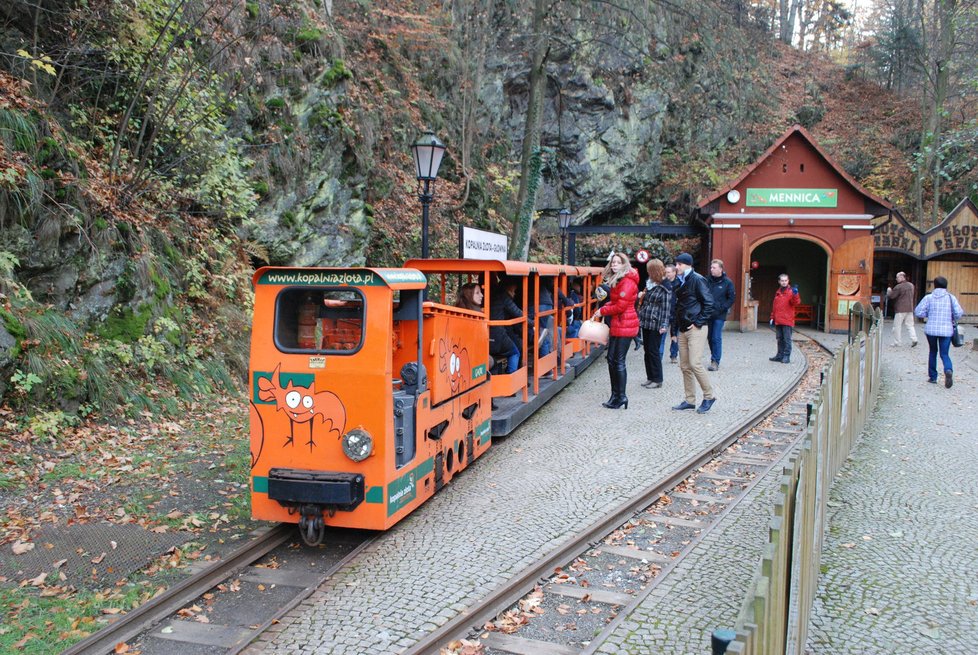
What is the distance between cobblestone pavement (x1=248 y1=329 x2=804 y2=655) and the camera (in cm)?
452

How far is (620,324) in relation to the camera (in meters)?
10.6

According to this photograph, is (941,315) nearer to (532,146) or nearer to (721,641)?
(532,146)

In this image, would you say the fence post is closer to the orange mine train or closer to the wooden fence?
the wooden fence

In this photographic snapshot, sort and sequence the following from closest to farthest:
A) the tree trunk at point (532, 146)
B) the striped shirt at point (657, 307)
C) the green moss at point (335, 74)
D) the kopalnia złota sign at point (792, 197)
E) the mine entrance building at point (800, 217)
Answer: the striped shirt at point (657, 307) → the green moss at point (335, 74) → the tree trunk at point (532, 146) → the mine entrance building at point (800, 217) → the kopalnia złota sign at point (792, 197)

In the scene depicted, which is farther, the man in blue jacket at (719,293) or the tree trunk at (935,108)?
the tree trunk at (935,108)

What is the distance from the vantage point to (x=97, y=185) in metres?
9.88

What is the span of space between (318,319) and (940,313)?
1097cm

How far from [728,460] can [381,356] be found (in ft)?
15.6

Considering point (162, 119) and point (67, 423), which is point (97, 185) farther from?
point (67, 423)

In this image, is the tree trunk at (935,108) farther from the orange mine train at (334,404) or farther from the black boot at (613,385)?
the orange mine train at (334,404)

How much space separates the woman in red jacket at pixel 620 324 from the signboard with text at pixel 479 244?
1805mm

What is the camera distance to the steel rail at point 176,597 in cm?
421

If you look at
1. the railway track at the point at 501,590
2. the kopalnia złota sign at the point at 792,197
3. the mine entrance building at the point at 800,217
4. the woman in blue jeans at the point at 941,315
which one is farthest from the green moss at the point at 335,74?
the kopalnia złota sign at the point at 792,197

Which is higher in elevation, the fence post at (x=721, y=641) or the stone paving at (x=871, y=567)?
the fence post at (x=721, y=641)
